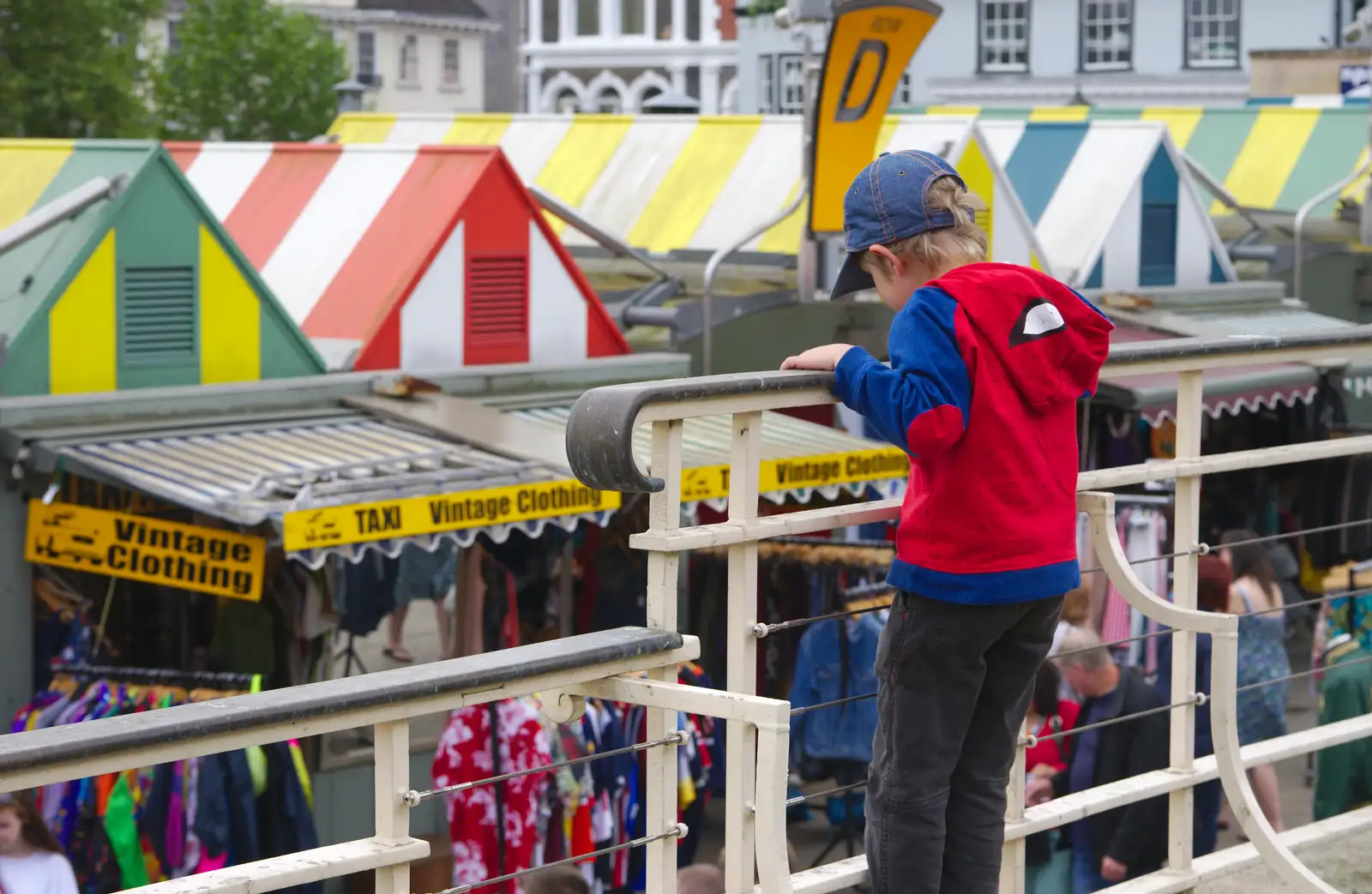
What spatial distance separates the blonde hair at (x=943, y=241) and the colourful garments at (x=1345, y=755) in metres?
3.77

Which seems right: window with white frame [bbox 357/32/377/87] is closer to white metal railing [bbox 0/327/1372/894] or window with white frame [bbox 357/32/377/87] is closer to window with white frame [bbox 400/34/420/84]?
window with white frame [bbox 400/34/420/84]

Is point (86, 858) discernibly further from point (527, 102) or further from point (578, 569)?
→ point (527, 102)

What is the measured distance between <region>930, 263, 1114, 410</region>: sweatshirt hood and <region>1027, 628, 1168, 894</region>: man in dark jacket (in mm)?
3161

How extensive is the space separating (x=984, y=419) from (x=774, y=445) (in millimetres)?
6203

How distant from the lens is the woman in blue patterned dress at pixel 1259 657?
774 cm

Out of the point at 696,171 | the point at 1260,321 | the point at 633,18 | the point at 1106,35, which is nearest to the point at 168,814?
the point at 696,171

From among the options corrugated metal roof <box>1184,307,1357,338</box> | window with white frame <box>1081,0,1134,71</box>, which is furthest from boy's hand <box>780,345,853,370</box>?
window with white frame <box>1081,0,1134,71</box>

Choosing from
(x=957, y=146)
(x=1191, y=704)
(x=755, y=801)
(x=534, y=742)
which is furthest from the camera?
(x=957, y=146)

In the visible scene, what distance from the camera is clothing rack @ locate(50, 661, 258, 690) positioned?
7.23 meters

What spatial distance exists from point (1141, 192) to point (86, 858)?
912 centimetres

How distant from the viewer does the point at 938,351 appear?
2891 mm

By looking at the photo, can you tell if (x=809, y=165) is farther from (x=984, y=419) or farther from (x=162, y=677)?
(x=984, y=419)

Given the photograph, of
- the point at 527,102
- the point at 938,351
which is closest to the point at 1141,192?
the point at 938,351

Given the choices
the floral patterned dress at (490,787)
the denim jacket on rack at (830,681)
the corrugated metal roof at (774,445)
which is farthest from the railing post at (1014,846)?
the denim jacket on rack at (830,681)
